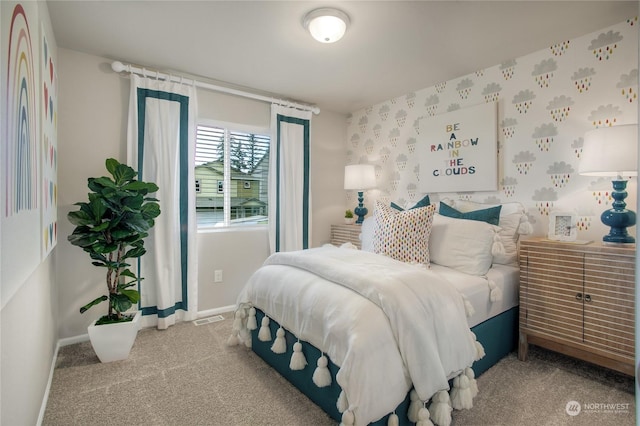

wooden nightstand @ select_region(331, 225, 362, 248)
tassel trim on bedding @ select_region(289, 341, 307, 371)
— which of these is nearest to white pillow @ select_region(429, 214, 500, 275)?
wooden nightstand @ select_region(331, 225, 362, 248)

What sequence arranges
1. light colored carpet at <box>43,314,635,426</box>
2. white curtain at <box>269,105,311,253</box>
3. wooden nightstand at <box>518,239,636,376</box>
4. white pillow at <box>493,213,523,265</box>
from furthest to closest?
white curtain at <box>269,105,311,253</box> < white pillow at <box>493,213,523,265</box> < wooden nightstand at <box>518,239,636,376</box> < light colored carpet at <box>43,314,635,426</box>

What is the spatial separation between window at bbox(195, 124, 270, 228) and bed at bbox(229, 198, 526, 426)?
4.04 feet

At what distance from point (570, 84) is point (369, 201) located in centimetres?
222

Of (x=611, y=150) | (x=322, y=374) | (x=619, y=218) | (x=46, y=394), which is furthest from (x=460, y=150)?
(x=46, y=394)

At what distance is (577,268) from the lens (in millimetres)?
1975

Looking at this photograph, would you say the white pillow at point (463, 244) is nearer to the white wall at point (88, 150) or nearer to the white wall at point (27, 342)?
the white wall at point (88, 150)

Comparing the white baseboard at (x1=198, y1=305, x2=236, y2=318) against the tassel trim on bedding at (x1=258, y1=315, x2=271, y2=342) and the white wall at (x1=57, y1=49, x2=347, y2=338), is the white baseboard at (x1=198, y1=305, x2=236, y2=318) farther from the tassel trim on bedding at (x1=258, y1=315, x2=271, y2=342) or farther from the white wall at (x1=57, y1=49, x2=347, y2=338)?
the tassel trim on bedding at (x1=258, y1=315, x2=271, y2=342)

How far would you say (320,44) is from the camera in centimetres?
239

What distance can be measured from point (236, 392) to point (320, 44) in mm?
2481

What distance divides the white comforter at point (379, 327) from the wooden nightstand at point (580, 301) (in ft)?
2.73

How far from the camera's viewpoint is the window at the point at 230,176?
3.21 metres

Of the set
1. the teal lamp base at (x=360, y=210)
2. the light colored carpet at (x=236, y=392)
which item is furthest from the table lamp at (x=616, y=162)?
the teal lamp base at (x=360, y=210)

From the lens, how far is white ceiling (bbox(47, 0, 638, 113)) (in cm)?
196

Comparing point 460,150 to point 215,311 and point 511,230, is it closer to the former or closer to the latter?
point 511,230
